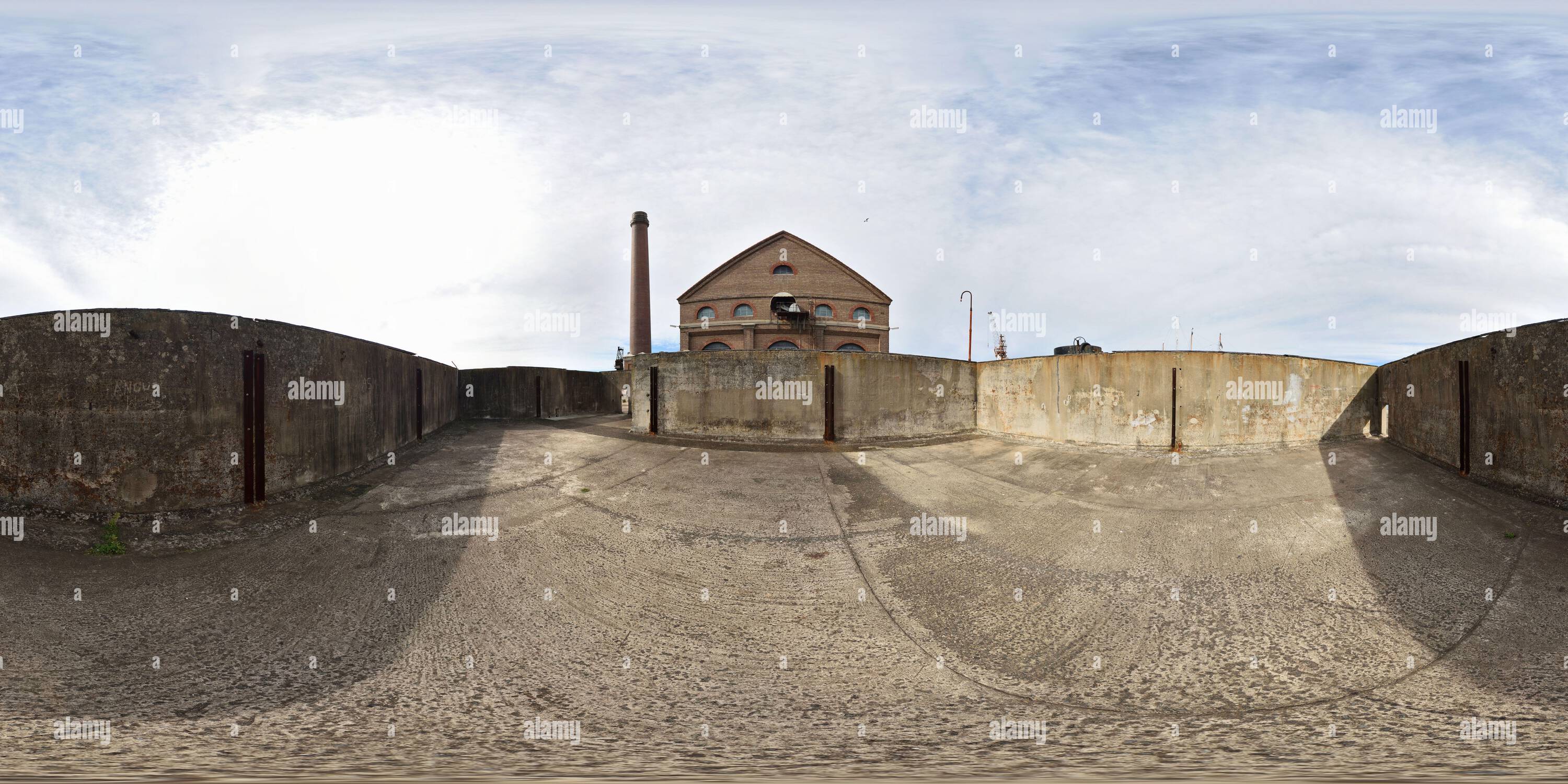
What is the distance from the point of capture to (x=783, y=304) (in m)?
35.6

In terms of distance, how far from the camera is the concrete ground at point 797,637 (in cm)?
318

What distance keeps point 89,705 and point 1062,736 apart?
225 inches

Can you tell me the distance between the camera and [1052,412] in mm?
10656

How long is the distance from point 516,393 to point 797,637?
14556 mm

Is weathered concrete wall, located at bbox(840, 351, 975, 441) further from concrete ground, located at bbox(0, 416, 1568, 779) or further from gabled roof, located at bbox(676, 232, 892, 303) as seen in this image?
gabled roof, located at bbox(676, 232, 892, 303)

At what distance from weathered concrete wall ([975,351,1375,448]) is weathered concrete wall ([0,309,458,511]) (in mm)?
12158

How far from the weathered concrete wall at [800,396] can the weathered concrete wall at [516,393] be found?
6.91m

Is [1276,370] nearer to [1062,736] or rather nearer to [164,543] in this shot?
[1062,736]

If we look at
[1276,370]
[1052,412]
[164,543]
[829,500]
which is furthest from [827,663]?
[1276,370]

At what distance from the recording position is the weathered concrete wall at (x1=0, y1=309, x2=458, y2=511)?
563cm
